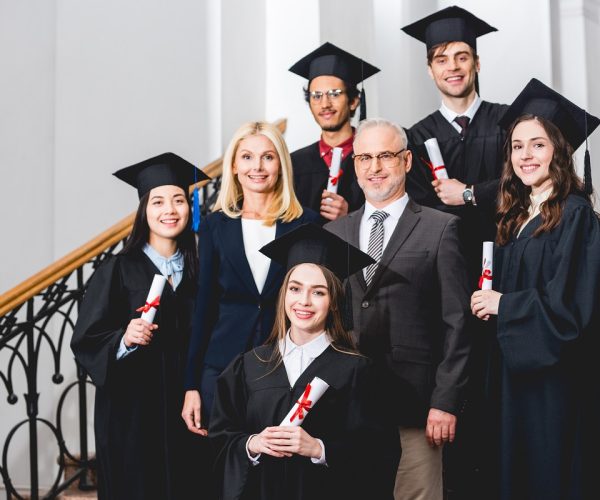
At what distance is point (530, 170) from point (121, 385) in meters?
1.77

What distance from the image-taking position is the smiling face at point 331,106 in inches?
176

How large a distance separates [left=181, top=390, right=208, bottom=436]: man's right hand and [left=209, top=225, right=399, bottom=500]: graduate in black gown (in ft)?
1.08

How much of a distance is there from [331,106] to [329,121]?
2.9 inches

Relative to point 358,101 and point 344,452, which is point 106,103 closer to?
point 358,101

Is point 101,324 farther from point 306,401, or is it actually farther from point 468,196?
point 468,196

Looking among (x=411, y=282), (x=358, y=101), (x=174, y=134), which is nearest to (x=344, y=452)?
(x=411, y=282)

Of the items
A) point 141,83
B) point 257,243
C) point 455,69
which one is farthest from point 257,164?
point 141,83

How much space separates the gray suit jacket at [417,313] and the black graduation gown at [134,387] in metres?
0.81

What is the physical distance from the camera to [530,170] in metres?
3.47

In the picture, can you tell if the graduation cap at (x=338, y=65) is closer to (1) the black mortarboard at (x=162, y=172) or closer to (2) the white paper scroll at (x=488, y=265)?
(1) the black mortarboard at (x=162, y=172)

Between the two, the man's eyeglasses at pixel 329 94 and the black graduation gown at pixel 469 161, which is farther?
the man's eyeglasses at pixel 329 94

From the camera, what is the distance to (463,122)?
13.9ft

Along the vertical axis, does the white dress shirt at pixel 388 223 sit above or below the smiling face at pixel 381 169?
below

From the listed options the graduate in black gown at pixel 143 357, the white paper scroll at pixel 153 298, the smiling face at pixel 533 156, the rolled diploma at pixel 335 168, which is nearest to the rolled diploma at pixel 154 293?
the white paper scroll at pixel 153 298
